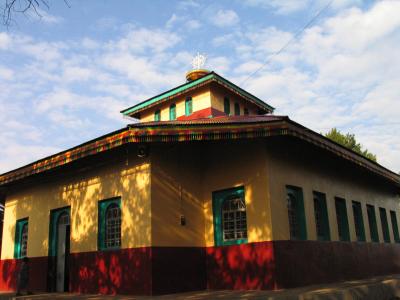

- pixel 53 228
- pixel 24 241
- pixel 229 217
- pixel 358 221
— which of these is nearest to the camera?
pixel 229 217

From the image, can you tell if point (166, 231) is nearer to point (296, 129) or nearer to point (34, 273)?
point (296, 129)

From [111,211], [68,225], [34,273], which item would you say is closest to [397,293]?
[111,211]

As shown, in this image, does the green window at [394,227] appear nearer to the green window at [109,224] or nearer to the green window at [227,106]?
the green window at [227,106]

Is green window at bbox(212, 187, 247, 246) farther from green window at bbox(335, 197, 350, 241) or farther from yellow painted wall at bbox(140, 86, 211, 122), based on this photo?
yellow painted wall at bbox(140, 86, 211, 122)

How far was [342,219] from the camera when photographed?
46.7ft

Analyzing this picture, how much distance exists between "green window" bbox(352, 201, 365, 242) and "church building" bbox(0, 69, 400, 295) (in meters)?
0.64

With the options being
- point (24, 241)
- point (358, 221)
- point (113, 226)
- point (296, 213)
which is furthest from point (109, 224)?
point (358, 221)

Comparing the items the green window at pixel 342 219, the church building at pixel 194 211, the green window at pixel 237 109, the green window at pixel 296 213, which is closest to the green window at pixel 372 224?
the church building at pixel 194 211

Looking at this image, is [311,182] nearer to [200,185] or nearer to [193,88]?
[200,185]

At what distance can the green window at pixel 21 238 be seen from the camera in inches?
595

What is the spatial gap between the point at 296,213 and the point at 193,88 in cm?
795

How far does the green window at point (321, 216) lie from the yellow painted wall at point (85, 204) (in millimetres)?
5614

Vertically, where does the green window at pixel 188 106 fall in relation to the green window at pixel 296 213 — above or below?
above

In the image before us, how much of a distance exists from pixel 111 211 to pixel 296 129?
5666mm
